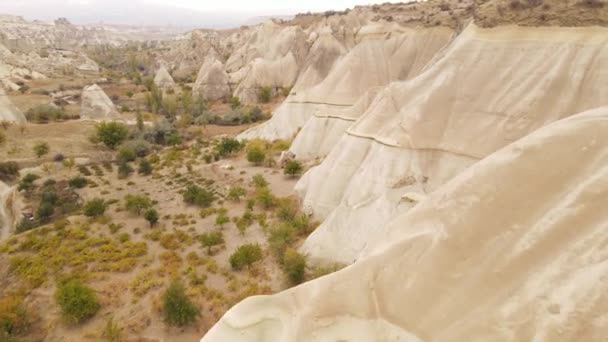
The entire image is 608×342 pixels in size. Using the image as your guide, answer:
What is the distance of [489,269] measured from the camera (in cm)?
555

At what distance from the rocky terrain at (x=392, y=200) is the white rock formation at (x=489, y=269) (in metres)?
0.02

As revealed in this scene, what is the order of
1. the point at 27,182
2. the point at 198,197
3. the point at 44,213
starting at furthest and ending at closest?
the point at 27,182 → the point at 198,197 → the point at 44,213

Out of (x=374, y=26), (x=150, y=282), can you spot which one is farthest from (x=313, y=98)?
(x=150, y=282)

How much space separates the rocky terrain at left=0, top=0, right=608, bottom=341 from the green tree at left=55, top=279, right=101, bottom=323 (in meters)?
0.39

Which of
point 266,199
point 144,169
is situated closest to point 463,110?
point 266,199

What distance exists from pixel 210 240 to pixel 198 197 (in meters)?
5.57

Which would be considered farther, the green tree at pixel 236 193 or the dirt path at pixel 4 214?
the green tree at pixel 236 193

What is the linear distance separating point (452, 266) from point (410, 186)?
730cm

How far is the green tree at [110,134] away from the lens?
3195cm

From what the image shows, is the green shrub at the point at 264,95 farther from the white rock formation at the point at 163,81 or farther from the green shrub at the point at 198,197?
the green shrub at the point at 198,197

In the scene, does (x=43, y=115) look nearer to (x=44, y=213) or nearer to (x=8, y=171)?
(x=8, y=171)

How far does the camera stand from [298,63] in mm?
55844

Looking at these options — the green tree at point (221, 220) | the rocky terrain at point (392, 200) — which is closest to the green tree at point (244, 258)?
the rocky terrain at point (392, 200)

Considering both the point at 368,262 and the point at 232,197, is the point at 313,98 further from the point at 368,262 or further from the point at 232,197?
the point at 368,262
